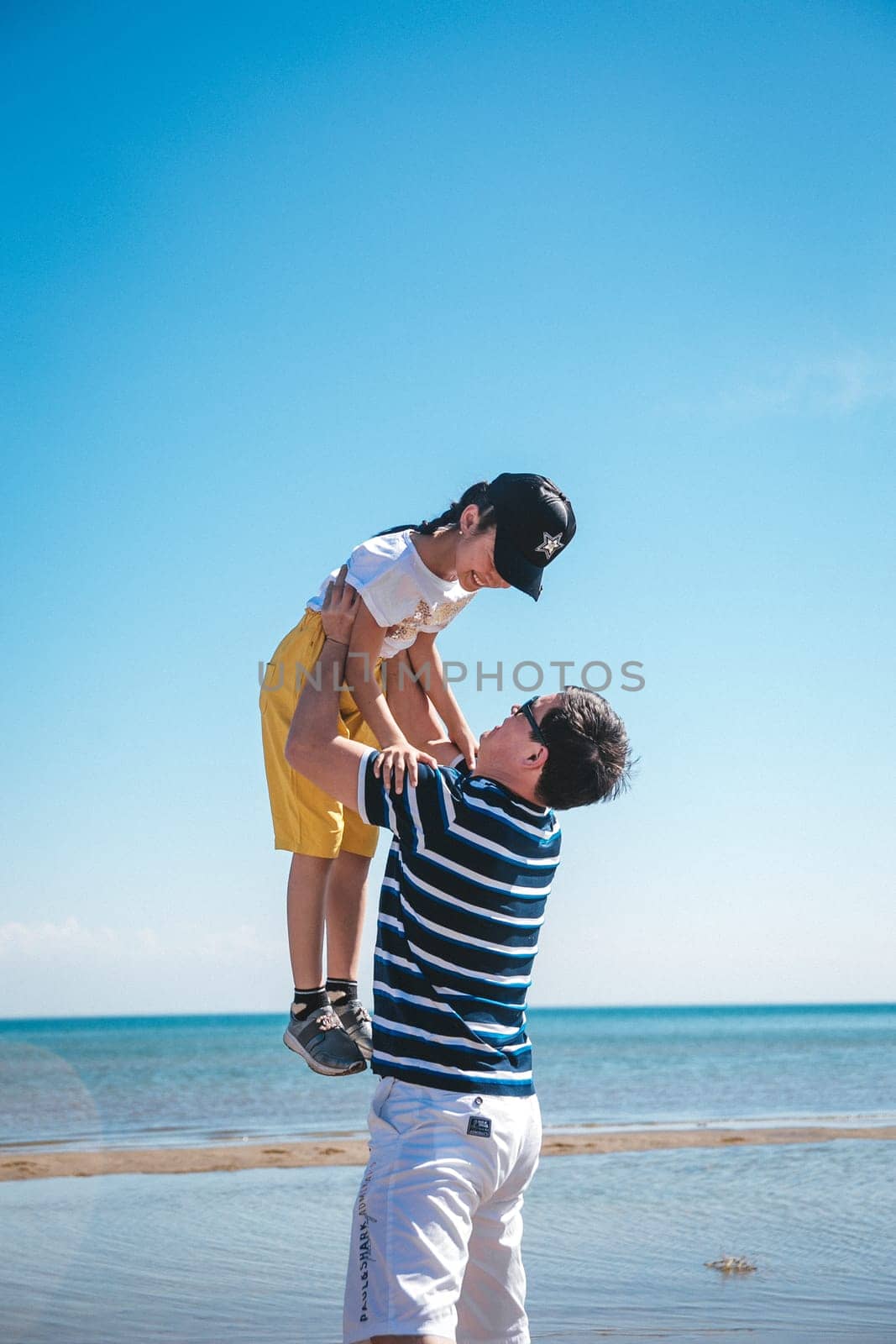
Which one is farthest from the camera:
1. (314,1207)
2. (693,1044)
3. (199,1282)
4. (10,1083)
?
(693,1044)

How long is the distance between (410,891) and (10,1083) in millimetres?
16767

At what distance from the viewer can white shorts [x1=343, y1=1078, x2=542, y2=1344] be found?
230 centimetres

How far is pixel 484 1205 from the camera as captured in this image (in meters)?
2.58

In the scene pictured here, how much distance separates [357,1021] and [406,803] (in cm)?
94

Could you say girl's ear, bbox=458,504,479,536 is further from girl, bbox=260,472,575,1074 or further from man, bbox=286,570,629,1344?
man, bbox=286,570,629,1344

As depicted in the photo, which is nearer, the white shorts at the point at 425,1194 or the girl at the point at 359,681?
the white shorts at the point at 425,1194

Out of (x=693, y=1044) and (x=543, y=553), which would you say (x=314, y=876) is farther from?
(x=693, y=1044)

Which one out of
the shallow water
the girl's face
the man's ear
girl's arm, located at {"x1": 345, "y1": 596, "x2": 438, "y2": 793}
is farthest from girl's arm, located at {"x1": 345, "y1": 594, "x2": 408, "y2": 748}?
the shallow water

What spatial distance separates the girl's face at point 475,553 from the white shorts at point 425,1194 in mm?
1261

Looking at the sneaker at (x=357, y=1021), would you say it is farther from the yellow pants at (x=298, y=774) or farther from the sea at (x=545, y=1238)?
the sea at (x=545, y=1238)

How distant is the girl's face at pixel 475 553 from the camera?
300 cm

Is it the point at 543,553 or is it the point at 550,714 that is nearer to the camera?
the point at 550,714

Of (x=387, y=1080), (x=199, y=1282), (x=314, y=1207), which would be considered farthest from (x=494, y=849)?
(x=314, y=1207)

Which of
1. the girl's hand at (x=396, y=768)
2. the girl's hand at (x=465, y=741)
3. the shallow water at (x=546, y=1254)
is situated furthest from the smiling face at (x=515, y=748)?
the shallow water at (x=546, y=1254)
